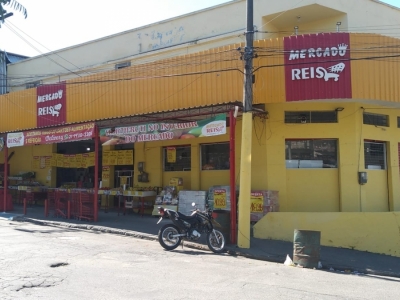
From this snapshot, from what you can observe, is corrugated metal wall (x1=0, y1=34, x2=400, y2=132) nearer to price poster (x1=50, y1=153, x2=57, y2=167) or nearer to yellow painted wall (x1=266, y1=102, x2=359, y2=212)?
yellow painted wall (x1=266, y1=102, x2=359, y2=212)

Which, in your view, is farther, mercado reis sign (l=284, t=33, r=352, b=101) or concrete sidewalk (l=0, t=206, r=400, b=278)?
mercado reis sign (l=284, t=33, r=352, b=101)

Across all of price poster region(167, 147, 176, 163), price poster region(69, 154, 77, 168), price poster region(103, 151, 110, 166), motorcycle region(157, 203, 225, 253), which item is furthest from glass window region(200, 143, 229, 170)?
price poster region(69, 154, 77, 168)

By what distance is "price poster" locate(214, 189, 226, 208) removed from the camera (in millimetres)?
14234

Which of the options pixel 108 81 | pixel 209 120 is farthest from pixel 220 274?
pixel 108 81

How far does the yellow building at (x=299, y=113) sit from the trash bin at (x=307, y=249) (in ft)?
7.87

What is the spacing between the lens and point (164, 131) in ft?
42.9

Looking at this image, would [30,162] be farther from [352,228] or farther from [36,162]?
[352,228]

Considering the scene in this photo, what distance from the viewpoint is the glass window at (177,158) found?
16.4 meters

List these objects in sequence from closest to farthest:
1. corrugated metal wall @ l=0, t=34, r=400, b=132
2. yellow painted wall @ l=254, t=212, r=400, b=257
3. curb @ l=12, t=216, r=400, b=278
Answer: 1. curb @ l=12, t=216, r=400, b=278
2. yellow painted wall @ l=254, t=212, r=400, b=257
3. corrugated metal wall @ l=0, t=34, r=400, b=132

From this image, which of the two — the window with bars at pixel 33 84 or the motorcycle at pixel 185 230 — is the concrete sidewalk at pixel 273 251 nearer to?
the motorcycle at pixel 185 230

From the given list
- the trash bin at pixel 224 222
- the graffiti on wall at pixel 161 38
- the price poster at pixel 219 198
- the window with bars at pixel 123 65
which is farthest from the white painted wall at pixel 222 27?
the trash bin at pixel 224 222

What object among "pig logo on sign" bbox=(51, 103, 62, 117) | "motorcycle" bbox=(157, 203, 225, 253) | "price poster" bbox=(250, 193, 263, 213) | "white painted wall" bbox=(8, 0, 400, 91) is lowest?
"motorcycle" bbox=(157, 203, 225, 253)

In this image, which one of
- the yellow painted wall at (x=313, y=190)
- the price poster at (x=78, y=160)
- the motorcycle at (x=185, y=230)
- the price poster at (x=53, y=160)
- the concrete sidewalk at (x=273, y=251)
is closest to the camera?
the concrete sidewalk at (x=273, y=251)

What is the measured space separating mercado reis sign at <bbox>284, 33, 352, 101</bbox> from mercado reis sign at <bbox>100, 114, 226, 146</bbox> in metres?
2.40
